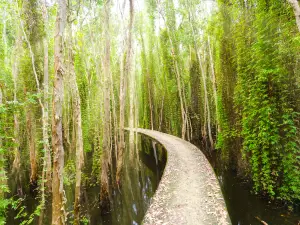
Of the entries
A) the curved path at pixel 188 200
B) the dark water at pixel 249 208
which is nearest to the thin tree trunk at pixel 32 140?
the curved path at pixel 188 200

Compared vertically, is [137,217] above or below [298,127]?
below

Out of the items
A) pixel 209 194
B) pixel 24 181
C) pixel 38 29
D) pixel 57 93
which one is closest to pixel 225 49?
pixel 209 194

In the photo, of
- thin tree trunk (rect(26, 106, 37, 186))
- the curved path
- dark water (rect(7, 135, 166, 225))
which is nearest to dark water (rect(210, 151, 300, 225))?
the curved path

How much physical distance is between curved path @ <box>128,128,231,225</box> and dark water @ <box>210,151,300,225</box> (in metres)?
1.53

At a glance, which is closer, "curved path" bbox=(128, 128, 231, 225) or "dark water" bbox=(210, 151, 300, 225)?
"curved path" bbox=(128, 128, 231, 225)

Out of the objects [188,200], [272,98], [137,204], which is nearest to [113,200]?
[137,204]

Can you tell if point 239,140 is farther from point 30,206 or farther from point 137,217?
point 30,206

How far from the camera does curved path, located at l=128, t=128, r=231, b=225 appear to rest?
384 centimetres

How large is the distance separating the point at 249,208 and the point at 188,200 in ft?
13.4

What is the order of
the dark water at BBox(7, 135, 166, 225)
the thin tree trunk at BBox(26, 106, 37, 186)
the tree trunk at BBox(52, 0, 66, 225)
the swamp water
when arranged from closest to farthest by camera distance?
the tree trunk at BBox(52, 0, 66, 225)
the swamp water
the dark water at BBox(7, 135, 166, 225)
the thin tree trunk at BBox(26, 106, 37, 186)

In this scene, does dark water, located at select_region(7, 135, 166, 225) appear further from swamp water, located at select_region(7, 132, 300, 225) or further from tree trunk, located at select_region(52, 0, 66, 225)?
tree trunk, located at select_region(52, 0, 66, 225)

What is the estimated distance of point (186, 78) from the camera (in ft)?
74.9

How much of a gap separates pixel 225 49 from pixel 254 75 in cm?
320

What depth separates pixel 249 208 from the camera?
23.5ft
